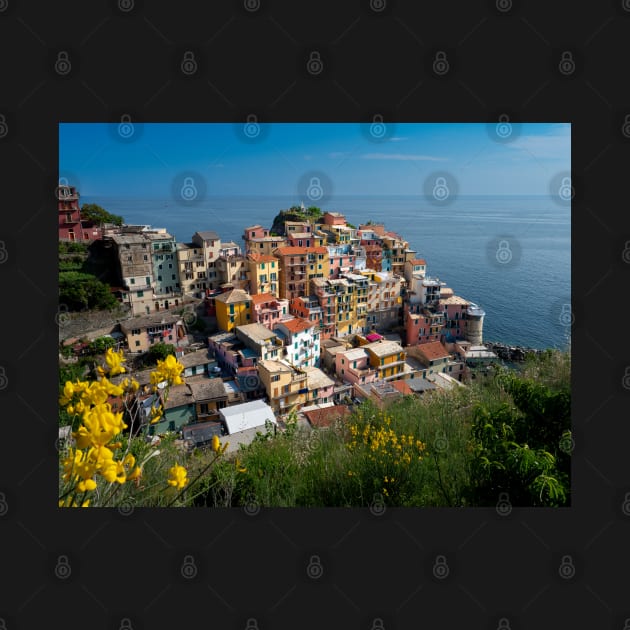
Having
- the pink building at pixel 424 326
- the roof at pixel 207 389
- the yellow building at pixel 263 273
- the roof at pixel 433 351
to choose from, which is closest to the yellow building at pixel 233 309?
the yellow building at pixel 263 273

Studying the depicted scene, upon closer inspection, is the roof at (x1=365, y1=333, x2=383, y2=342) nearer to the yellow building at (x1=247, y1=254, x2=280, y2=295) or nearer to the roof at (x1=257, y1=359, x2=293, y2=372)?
the yellow building at (x1=247, y1=254, x2=280, y2=295)

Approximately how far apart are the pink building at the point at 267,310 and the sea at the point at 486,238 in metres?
1.73

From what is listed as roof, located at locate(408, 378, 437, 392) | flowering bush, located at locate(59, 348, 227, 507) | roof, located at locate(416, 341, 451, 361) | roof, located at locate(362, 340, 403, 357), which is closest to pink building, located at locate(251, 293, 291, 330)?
roof, located at locate(362, 340, 403, 357)

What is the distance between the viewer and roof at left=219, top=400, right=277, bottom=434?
228 inches

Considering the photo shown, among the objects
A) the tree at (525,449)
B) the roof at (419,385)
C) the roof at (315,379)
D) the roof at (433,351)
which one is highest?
the tree at (525,449)

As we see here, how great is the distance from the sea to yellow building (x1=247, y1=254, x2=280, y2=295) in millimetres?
1518

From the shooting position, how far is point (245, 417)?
604cm

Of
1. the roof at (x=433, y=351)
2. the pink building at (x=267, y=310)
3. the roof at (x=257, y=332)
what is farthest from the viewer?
the roof at (x=433, y=351)

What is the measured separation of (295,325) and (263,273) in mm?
2257

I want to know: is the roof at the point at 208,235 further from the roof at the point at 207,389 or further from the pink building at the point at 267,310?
the roof at the point at 207,389

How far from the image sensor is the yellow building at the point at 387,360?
34.4 feet

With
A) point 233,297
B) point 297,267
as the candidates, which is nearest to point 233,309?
→ point 233,297

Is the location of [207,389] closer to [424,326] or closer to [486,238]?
[486,238]

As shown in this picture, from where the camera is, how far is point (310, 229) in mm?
14383
